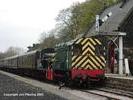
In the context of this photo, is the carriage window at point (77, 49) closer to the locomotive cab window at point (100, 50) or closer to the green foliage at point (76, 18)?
the locomotive cab window at point (100, 50)

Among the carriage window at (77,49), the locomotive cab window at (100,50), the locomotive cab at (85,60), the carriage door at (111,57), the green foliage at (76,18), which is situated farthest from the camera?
the green foliage at (76,18)

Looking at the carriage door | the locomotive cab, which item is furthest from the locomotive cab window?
the carriage door

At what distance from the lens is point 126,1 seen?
53.6 metres

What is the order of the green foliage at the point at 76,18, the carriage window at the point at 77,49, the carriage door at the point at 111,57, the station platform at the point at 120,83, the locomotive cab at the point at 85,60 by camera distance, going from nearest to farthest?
the station platform at the point at 120,83 < the locomotive cab at the point at 85,60 < the carriage window at the point at 77,49 < the carriage door at the point at 111,57 < the green foliage at the point at 76,18

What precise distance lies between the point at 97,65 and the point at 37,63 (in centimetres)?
1220

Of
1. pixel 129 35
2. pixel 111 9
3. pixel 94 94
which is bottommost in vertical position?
pixel 94 94

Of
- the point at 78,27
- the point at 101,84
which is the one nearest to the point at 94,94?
the point at 101,84

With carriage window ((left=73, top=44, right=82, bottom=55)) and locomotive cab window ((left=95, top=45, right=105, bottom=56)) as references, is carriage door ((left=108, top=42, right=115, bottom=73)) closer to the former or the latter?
locomotive cab window ((left=95, top=45, right=105, bottom=56))

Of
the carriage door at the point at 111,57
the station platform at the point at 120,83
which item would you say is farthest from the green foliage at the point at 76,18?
the station platform at the point at 120,83

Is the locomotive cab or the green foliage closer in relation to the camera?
the locomotive cab

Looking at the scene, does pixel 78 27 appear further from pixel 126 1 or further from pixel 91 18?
pixel 126 1

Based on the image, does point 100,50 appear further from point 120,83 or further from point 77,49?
point 120,83

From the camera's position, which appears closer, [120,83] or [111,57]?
[120,83]

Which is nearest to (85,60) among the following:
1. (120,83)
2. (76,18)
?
(120,83)
